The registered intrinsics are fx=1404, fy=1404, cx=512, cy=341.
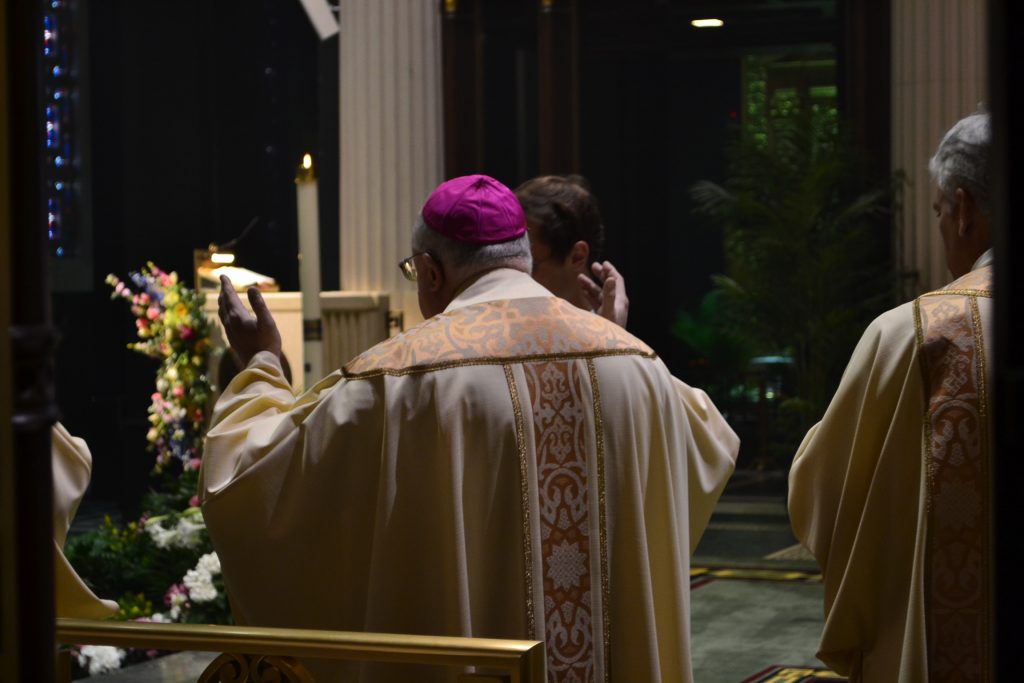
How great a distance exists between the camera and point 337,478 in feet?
8.55

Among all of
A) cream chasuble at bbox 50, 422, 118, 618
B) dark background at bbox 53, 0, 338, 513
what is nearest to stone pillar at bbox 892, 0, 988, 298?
dark background at bbox 53, 0, 338, 513

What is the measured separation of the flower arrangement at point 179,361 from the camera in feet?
21.5

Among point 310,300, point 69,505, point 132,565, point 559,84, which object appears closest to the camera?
point 69,505

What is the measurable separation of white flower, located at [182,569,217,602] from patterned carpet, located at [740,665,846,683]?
2082mm

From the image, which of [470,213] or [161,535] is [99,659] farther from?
[470,213]

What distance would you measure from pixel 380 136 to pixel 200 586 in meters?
4.80

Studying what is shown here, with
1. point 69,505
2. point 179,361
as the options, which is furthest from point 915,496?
point 179,361

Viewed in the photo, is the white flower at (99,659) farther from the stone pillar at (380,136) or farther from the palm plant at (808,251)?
the palm plant at (808,251)

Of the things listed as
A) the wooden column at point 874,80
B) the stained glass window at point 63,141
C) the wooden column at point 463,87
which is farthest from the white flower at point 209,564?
the stained glass window at point 63,141

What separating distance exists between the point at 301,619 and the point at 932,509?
4.03 ft

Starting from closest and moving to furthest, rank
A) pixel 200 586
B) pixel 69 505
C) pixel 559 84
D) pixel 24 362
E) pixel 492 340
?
pixel 24 362
pixel 69 505
pixel 492 340
pixel 200 586
pixel 559 84

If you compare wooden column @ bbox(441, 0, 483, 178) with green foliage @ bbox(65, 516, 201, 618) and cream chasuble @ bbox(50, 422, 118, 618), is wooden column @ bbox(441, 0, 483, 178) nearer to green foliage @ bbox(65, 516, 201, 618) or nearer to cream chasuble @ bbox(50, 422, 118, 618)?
green foliage @ bbox(65, 516, 201, 618)

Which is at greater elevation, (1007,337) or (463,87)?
(463,87)

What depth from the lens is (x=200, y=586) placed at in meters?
5.50
